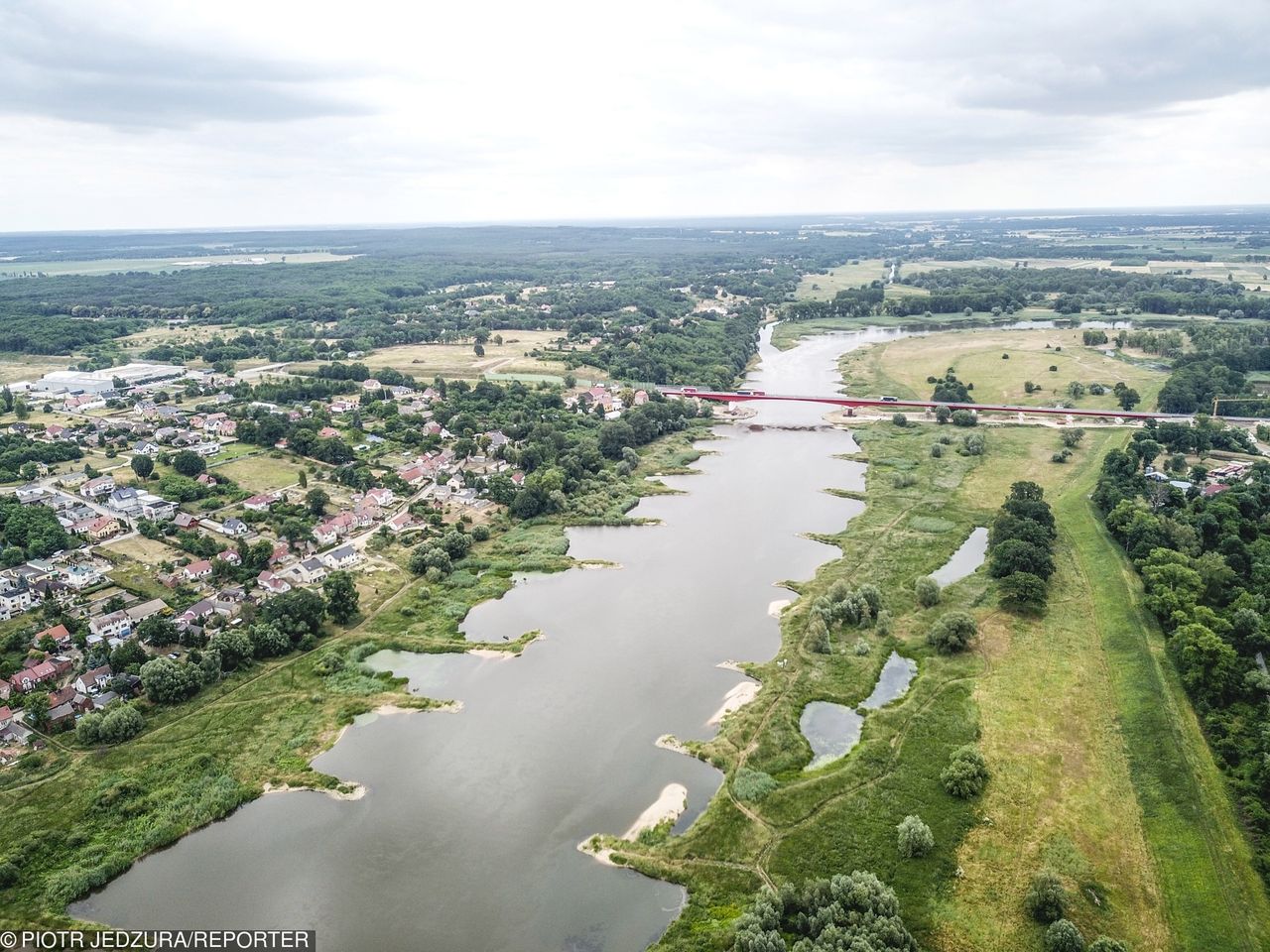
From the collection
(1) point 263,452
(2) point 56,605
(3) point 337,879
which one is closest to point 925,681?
(3) point 337,879

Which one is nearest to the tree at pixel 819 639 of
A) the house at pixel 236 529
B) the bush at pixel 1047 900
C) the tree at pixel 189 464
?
the bush at pixel 1047 900

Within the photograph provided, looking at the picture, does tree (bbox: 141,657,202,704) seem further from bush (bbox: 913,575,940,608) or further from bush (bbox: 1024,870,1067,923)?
bush (bbox: 913,575,940,608)

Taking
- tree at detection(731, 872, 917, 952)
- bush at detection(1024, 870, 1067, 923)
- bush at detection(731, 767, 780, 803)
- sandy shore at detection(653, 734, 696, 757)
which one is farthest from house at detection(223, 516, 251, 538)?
bush at detection(1024, 870, 1067, 923)

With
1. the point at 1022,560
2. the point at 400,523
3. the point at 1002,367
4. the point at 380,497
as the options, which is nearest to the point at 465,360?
the point at 380,497

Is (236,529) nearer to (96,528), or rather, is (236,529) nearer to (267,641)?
(96,528)

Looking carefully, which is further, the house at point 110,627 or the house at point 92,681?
the house at point 110,627

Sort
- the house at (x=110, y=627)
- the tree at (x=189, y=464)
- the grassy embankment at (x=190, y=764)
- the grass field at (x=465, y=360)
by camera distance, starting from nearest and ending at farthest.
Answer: the grassy embankment at (x=190, y=764) → the house at (x=110, y=627) → the tree at (x=189, y=464) → the grass field at (x=465, y=360)

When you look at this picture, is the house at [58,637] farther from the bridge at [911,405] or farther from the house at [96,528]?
the bridge at [911,405]
